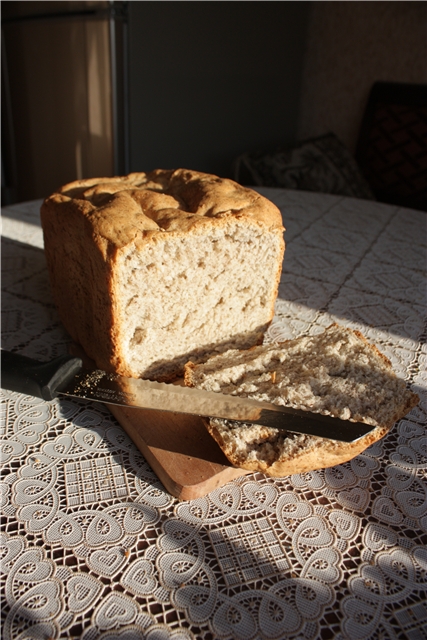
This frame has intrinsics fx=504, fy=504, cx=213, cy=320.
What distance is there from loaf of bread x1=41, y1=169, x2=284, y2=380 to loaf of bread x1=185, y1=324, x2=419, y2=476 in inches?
6.5

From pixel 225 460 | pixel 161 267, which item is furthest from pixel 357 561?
pixel 161 267

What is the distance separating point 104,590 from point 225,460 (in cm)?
40

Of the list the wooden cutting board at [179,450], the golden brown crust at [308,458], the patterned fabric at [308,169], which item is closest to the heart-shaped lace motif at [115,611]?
the wooden cutting board at [179,450]

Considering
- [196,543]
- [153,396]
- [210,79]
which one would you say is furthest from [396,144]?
[196,543]

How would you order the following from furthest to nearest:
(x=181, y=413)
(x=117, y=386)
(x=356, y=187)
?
(x=356, y=187), (x=117, y=386), (x=181, y=413)

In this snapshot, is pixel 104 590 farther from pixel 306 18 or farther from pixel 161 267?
pixel 306 18

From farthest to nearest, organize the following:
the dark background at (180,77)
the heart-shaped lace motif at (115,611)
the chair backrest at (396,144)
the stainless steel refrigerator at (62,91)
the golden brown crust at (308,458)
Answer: the chair backrest at (396,144) < the dark background at (180,77) < the stainless steel refrigerator at (62,91) < the golden brown crust at (308,458) < the heart-shaped lace motif at (115,611)

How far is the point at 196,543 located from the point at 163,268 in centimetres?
74

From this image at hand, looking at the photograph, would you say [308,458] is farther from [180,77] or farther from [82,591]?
[180,77]

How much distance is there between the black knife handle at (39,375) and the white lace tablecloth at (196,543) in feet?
0.18

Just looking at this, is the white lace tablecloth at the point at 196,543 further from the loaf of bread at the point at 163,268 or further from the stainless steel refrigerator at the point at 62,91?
the stainless steel refrigerator at the point at 62,91

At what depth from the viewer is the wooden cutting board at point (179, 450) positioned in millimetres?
1160

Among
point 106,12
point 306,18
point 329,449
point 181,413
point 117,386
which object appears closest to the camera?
point 329,449

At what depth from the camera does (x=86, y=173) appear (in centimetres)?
486
